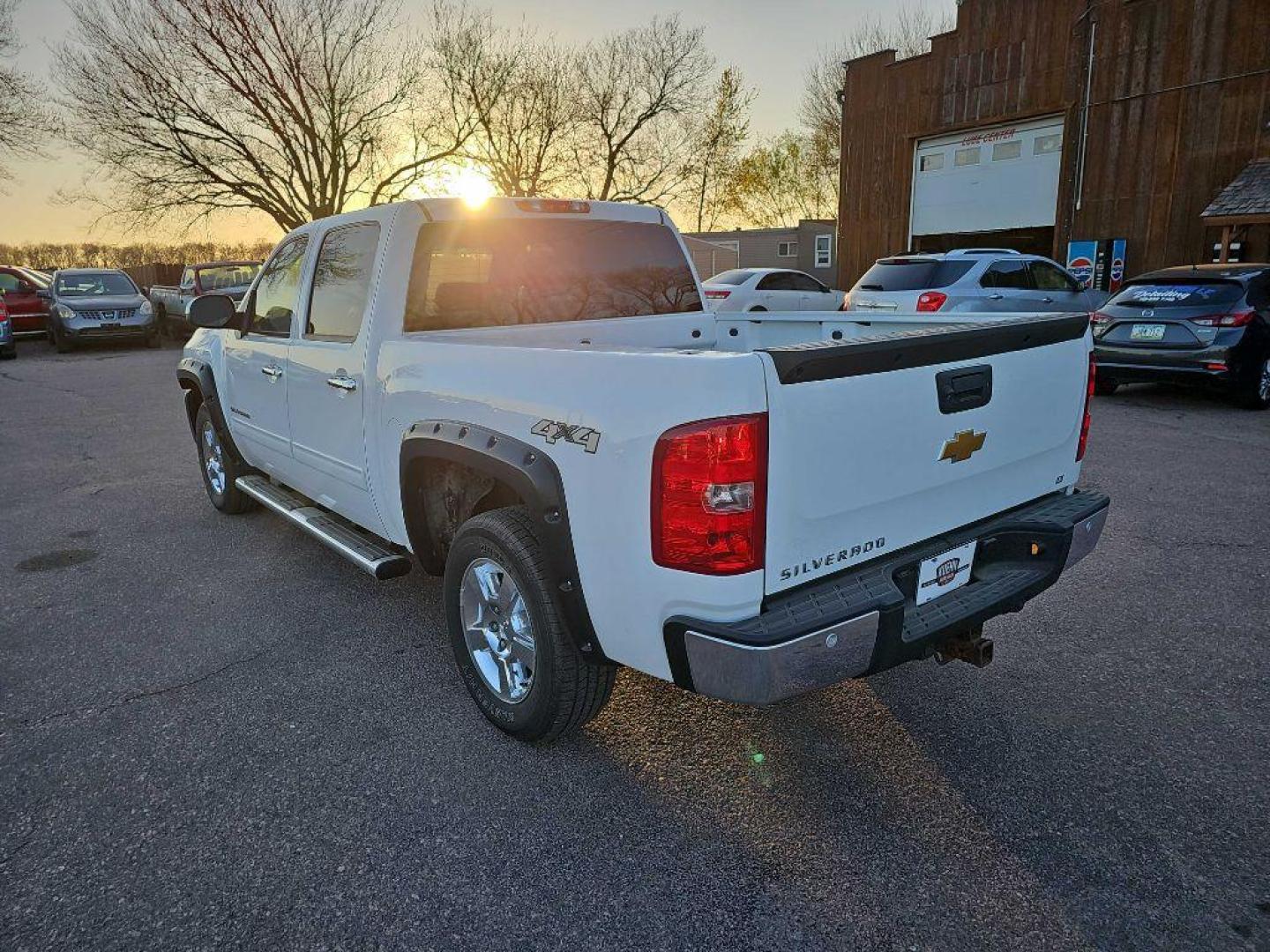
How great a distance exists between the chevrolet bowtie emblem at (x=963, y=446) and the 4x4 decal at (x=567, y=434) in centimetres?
110

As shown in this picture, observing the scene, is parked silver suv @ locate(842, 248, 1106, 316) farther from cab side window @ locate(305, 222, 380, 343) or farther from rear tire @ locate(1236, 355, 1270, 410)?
cab side window @ locate(305, 222, 380, 343)

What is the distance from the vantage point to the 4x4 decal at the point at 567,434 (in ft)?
7.57

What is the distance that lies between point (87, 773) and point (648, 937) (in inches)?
82.6

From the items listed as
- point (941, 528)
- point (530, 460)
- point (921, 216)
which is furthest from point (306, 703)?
point (921, 216)

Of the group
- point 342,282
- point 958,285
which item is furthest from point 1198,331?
point 342,282

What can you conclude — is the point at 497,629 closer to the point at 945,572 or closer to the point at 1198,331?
the point at 945,572

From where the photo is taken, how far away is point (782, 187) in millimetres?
50094

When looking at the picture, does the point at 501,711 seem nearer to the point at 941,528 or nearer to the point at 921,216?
the point at 941,528

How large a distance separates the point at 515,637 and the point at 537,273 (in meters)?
1.75

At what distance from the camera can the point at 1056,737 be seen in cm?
294

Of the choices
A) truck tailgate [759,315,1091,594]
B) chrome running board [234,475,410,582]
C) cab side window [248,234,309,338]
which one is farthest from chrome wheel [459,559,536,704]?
cab side window [248,234,309,338]

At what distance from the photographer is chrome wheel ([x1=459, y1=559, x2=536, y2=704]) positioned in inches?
113

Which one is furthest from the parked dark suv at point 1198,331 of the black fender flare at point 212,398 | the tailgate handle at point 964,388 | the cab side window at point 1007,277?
the black fender flare at point 212,398

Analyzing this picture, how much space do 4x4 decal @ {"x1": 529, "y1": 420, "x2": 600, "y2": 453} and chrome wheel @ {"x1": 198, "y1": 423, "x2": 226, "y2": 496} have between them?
404cm
